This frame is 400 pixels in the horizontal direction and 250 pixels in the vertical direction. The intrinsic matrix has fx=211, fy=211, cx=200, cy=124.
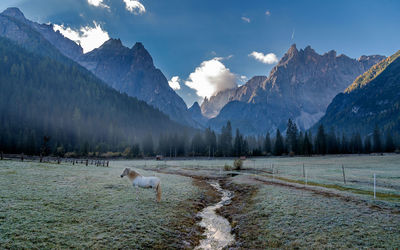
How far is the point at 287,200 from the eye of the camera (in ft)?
74.0

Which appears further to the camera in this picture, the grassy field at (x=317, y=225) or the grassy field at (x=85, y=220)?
the grassy field at (x=317, y=225)

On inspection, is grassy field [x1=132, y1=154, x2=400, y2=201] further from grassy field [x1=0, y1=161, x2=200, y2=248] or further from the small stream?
grassy field [x1=0, y1=161, x2=200, y2=248]

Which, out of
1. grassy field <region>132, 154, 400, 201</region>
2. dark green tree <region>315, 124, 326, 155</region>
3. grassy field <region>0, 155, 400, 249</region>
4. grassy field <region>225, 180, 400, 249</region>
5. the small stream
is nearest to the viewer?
grassy field <region>0, 155, 400, 249</region>

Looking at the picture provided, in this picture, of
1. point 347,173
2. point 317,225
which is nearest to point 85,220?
point 317,225

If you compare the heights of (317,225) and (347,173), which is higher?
(317,225)

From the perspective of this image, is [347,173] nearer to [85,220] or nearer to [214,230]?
[214,230]

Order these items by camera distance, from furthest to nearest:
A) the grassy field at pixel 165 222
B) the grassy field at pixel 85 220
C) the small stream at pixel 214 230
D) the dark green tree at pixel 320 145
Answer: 1. the dark green tree at pixel 320 145
2. the small stream at pixel 214 230
3. the grassy field at pixel 165 222
4. the grassy field at pixel 85 220

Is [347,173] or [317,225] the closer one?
[317,225]

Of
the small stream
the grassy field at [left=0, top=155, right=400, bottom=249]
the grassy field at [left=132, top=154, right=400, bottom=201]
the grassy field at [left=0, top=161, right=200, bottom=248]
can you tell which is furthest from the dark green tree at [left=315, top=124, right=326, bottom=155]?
the grassy field at [left=0, top=161, right=200, bottom=248]

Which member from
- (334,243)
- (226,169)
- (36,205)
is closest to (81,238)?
(36,205)

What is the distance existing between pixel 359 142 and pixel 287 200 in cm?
18234

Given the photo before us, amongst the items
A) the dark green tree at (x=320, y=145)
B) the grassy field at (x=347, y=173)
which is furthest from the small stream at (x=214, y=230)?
the dark green tree at (x=320, y=145)

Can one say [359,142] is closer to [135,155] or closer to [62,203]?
[135,155]

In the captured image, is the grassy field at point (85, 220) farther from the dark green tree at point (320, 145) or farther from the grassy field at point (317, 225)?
the dark green tree at point (320, 145)
